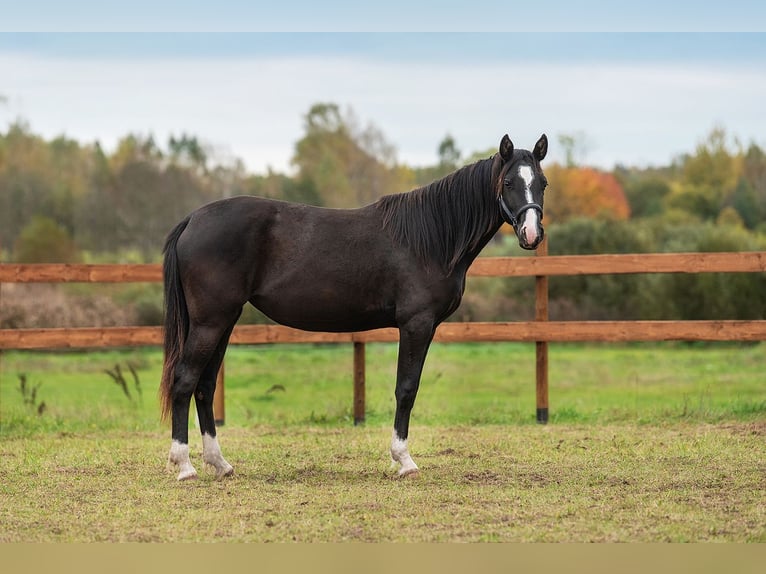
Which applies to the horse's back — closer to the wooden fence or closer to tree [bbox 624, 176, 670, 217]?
the wooden fence

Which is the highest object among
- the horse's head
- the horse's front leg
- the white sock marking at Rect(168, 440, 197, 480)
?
the horse's head

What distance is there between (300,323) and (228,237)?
2.36ft

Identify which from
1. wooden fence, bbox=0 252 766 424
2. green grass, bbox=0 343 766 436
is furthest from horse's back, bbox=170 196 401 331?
green grass, bbox=0 343 766 436

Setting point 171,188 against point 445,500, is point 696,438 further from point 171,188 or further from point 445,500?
point 171,188

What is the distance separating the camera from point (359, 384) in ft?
25.3

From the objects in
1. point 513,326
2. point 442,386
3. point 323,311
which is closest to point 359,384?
point 513,326

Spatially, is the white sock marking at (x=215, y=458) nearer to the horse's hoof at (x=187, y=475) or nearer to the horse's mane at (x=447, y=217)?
the horse's hoof at (x=187, y=475)

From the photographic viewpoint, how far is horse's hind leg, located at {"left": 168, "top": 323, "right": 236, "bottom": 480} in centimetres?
548

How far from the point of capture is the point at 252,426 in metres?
7.68

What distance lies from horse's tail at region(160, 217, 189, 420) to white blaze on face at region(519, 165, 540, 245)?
2.09m

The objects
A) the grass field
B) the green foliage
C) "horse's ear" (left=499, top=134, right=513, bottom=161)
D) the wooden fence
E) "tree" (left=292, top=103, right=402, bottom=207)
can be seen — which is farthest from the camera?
"tree" (left=292, top=103, right=402, bottom=207)

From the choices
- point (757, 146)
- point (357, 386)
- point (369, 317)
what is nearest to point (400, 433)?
point (369, 317)

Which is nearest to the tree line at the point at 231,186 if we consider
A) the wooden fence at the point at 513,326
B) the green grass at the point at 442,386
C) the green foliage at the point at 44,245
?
the green foliage at the point at 44,245

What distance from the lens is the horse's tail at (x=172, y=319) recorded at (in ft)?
18.4
